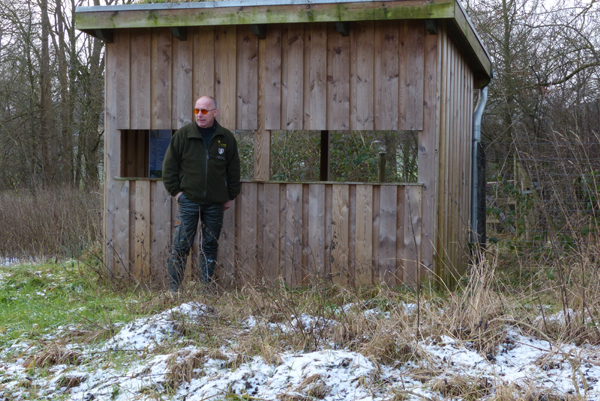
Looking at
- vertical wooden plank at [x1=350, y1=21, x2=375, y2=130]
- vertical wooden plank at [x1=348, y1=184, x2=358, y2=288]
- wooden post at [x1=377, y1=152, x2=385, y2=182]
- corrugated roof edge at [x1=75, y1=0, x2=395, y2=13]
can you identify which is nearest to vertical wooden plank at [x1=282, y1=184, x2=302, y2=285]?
vertical wooden plank at [x1=348, y1=184, x2=358, y2=288]

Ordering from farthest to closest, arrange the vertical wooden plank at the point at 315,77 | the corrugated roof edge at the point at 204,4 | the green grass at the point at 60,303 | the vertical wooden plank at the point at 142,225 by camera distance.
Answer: the vertical wooden plank at the point at 142,225 → the vertical wooden plank at the point at 315,77 → the corrugated roof edge at the point at 204,4 → the green grass at the point at 60,303

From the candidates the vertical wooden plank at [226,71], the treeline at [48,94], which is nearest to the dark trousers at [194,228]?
the vertical wooden plank at [226,71]

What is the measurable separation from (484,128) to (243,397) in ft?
44.2

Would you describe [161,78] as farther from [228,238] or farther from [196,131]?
[228,238]

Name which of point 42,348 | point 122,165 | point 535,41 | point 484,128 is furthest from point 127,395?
point 484,128

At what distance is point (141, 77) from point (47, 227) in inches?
160

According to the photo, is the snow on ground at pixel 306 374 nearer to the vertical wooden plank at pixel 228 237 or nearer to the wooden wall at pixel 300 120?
the wooden wall at pixel 300 120

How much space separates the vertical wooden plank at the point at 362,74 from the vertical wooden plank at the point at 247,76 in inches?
39.7

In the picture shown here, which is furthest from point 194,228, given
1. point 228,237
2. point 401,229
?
point 401,229

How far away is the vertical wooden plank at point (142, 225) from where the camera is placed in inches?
270

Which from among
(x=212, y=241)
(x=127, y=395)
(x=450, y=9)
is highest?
(x=450, y=9)

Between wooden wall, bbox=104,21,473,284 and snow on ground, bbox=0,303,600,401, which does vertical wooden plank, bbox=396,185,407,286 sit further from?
snow on ground, bbox=0,303,600,401

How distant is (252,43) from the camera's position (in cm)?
661

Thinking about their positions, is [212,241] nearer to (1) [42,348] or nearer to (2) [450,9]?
(1) [42,348]
